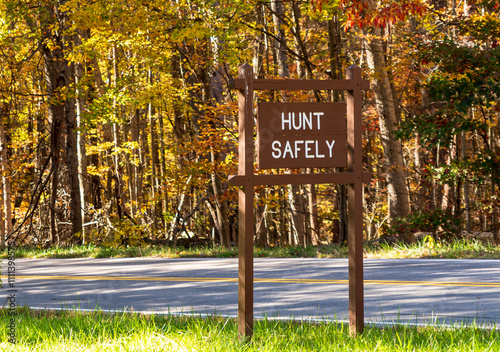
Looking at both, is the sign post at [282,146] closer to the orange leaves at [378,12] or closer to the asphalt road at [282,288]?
the asphalt road at [282,288]

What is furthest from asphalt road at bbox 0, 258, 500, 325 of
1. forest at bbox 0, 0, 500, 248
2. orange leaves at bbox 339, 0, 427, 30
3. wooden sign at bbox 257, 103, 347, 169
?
orange leaves at bbox 339, 0, 427, 30

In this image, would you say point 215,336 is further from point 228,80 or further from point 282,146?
point 228,80

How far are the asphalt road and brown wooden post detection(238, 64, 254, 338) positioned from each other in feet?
4.47

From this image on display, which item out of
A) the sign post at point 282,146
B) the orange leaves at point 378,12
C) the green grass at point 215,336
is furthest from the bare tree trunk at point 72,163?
the sign post at point 282,146

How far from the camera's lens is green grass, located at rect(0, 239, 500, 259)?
10.7 m

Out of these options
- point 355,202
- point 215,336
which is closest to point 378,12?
point 355,202

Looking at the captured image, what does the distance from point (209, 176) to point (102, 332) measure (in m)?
12.4

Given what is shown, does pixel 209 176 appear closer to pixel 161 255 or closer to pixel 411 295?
pixel 161 255

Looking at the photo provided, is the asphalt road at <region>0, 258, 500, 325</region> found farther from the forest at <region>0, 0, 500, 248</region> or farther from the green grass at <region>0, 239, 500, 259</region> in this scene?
the forest at <region>0, 0, 500, 248</region>

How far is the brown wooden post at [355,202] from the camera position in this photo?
5.38 m

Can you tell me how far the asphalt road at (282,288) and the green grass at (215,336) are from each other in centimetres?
66

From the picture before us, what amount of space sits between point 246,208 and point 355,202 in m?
1.09

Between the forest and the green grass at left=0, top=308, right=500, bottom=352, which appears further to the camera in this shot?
the forest

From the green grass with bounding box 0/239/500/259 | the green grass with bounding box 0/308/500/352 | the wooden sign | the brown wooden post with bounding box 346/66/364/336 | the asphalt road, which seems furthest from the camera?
the green grass with bounding box 0/239/500/259
